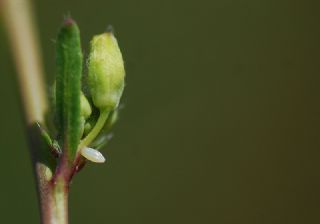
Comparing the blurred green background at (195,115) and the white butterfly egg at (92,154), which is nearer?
the white butterfly egg at (92,154)

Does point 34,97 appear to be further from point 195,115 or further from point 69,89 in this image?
point 195,115

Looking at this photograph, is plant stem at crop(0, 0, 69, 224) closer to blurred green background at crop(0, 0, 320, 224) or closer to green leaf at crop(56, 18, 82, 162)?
green leaf at crop(56, 18, 82, 162)

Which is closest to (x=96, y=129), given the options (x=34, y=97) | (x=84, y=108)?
(x=84, y=108)

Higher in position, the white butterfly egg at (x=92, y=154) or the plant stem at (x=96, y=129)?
the plant stem at (x=96, y=129)

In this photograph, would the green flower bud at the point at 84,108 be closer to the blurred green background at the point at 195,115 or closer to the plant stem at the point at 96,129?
the plant stem at the point at 96,129

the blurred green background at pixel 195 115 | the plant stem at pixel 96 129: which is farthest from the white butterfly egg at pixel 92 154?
the blurred green background at pixel 195 115
